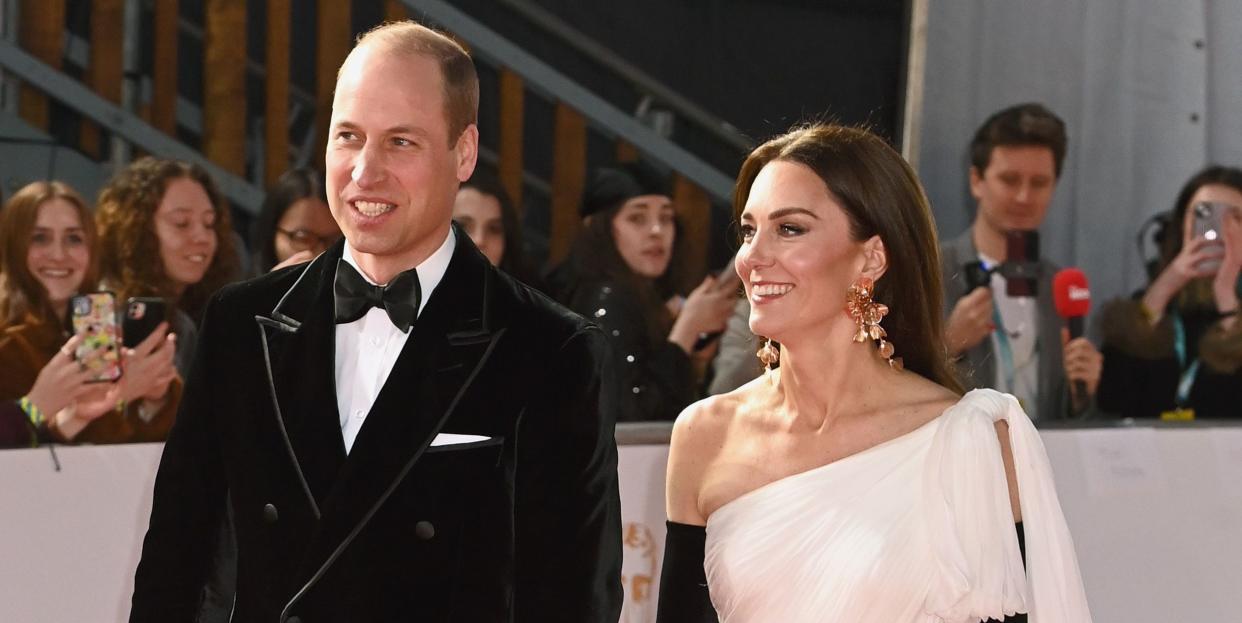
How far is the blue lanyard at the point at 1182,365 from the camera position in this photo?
482cm

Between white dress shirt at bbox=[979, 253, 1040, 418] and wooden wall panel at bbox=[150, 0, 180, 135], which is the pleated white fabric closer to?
white dress shirt at bbox=[979, 253, 1040, 418]

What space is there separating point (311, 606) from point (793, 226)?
3.37 feet

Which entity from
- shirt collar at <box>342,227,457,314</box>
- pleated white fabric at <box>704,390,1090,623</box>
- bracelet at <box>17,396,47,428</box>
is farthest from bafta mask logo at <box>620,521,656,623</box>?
shirt collar at <box>342,227,457,314</box>

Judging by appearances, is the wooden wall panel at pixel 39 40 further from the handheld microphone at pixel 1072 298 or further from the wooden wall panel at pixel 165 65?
the handheld microphone at pixel 1072 298

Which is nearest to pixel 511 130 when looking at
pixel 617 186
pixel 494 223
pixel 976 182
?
pixel 617 186

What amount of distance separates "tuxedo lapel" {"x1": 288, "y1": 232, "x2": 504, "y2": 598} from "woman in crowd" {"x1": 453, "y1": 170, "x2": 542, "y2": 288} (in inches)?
80.5

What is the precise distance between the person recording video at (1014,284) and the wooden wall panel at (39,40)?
275 centimetres

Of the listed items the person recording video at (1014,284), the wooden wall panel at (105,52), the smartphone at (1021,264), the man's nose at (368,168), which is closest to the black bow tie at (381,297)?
the man's nose at (368,168)

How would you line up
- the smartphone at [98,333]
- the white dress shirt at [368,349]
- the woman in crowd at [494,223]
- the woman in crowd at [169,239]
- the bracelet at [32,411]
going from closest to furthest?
the white dress shirt at [368,349], the bracelet at [32,411], the smartphone at [98,333], the woman in crowd at [169,239], the woman in crowd at [494,223]

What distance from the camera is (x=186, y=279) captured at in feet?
13.2

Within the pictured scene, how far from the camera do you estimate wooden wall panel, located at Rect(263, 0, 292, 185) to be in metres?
5.22

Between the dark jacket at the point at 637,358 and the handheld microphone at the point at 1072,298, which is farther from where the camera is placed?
the handheld microphone at the point at 1072,298

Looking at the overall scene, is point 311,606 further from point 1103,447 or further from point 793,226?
point 1103,447

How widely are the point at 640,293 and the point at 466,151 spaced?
7.29 ft
